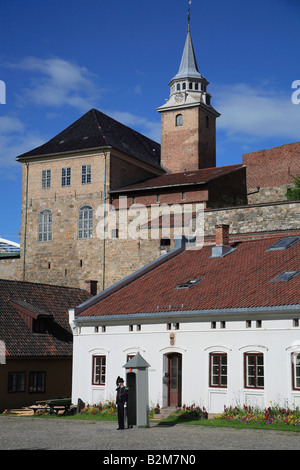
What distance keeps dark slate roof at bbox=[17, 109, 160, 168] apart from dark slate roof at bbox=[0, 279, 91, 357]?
17405 millimetres

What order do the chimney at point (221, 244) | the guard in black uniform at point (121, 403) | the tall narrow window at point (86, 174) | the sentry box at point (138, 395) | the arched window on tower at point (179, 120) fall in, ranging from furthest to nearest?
the arched window on tower at point (179, 120)
the tall narrow window at point (86, 174)
the chimney at point (221, 244)
the sentry box at point (138, 395)
the guard in black uniform at point (121, 403)

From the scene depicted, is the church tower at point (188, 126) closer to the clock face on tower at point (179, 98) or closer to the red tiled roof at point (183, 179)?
the clock face on tower at point (179, 98)

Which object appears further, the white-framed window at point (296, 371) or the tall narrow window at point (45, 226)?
the tall narrow window at point (45, 226)

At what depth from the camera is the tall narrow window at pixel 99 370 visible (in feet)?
82.7

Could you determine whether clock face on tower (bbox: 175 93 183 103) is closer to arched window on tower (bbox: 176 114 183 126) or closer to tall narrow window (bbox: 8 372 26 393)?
arched window on tower (bbox: 176 114 183 126)

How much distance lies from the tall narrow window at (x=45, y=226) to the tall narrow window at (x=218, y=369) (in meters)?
28.1

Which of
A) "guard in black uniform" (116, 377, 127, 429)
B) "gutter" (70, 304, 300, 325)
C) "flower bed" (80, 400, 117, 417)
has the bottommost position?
"flower bed" (80, 400, 117, 417)

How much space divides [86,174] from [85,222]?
11.7ft

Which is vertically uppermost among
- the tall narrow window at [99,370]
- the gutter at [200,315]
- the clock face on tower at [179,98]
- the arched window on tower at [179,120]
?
the clock face on tower at [179,98]

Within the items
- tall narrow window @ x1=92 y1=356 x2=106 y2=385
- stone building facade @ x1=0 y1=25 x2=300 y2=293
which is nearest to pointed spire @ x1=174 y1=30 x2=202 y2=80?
stone building facade @ x1=0 y1=25 x2=300 y2=293

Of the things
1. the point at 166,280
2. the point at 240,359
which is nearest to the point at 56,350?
the point at 166,280

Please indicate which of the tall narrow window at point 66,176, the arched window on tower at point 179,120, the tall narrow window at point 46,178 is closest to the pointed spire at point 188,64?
the arched window on tower at point 179,120

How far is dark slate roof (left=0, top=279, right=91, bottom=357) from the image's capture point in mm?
27641

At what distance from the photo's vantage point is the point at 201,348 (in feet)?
74.6
